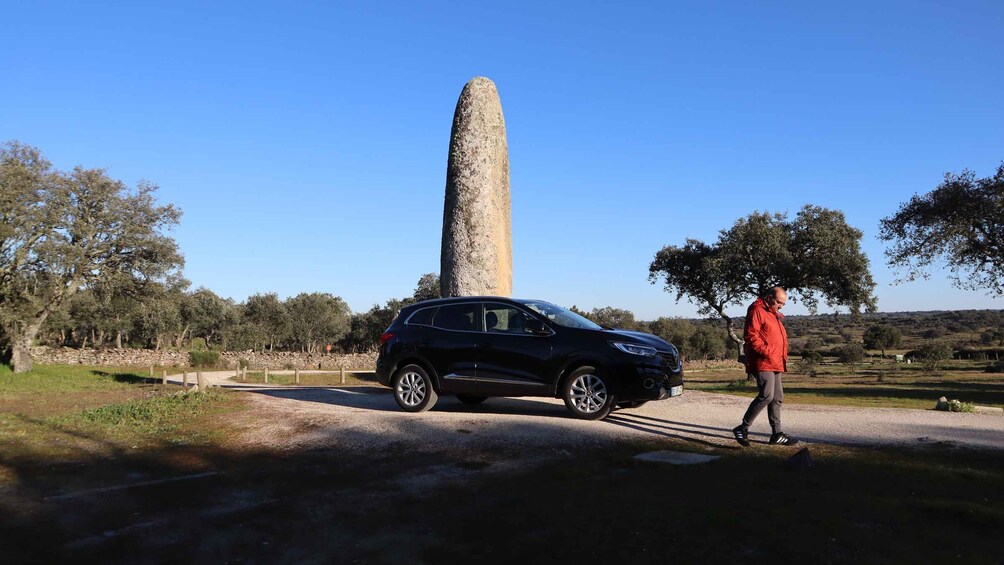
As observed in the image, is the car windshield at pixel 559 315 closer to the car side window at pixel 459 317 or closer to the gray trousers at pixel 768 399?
the car side window at pixel 459 317

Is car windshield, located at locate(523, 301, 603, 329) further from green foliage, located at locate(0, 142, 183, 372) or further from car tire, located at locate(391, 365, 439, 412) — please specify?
green foliage, located at locate(0, 142, 183, 372)

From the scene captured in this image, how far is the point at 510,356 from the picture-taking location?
1083 cm

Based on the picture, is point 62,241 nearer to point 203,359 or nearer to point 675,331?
point 203,359

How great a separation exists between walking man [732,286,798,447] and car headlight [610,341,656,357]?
1535 mm

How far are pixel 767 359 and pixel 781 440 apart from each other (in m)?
0.99

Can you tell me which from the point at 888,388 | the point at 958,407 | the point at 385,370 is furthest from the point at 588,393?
the point at 888,388

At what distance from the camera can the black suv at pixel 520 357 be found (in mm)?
10148

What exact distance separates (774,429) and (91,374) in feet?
115

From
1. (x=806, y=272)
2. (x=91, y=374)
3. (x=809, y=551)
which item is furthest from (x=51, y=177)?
(x=809, y=551)

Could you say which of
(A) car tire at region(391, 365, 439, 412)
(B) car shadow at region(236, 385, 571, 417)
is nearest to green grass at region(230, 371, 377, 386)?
(B) car shadow at region(236, 385, 571, 417)

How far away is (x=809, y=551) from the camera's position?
4801 millimetres

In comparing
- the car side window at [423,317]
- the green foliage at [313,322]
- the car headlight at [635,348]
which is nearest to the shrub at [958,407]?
the car headlight at [635,348]

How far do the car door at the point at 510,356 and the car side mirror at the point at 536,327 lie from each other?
6cm

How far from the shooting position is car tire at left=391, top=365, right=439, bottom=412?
11.6 m
